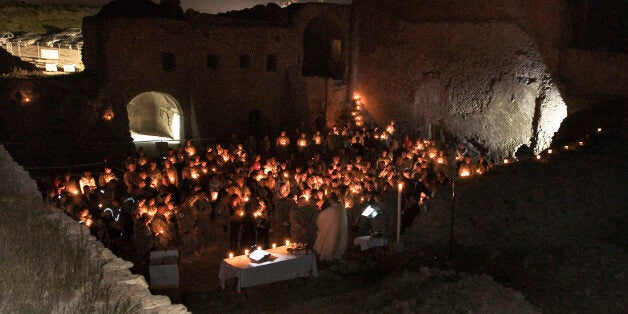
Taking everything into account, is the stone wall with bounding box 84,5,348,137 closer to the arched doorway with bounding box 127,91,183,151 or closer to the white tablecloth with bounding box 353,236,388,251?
the arched doorway with bounding box 127,91,183,151

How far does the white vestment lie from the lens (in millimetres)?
11227

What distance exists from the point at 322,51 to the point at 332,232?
16465 millimetres

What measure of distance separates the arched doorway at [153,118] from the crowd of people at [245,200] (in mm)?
8241

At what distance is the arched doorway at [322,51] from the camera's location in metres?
25.9

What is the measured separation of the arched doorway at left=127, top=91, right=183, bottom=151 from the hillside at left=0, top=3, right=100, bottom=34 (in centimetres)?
1977

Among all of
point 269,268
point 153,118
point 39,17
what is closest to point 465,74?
point 269,268

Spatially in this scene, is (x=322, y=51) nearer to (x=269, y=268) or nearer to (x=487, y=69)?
(x=487, y=69)

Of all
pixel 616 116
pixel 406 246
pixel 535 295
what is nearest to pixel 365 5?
pixel 616 116

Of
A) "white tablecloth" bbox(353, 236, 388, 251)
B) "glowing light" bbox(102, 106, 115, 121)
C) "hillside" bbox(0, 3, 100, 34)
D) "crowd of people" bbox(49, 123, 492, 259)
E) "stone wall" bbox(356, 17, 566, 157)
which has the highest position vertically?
"hillside" bbox(0, 3, 100, 34)

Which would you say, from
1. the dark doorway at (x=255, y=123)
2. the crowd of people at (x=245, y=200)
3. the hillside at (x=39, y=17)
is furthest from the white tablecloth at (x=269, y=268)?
the hillside at (x=39, y=17)

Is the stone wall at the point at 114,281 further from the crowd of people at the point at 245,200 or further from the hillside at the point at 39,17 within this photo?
the hillside at the point at 39,17

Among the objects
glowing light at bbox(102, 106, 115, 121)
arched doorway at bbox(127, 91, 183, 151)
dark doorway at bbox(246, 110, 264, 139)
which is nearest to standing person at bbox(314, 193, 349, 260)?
glowing light at bbox(102, 106, 115, 121)

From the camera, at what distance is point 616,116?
1456 centimetres

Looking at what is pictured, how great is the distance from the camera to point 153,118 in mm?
25141
